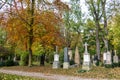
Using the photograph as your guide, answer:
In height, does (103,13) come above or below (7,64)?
above

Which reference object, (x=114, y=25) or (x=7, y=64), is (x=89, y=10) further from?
(x=7, y=64)

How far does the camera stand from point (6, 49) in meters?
48.6

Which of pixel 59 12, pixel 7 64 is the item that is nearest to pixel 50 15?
pixel 59 12

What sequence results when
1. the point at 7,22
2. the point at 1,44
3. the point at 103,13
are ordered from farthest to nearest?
the point at 1,44 < the point at 103,13 < the point at 7,22

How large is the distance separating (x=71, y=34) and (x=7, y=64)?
18120 millimetres

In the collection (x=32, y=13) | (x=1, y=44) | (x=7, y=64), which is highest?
(x=32, y=13)

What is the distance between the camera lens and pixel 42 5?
86.4ft

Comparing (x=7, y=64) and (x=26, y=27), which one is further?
(x=7, y=64)

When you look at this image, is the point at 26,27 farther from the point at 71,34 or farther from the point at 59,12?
the point at 71,34

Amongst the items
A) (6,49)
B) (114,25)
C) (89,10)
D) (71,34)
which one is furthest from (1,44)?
(114,25)

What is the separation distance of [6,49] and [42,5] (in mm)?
24754

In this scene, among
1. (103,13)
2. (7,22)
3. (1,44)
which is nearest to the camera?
(7,22)

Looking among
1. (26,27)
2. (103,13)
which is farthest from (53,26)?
(103,13)

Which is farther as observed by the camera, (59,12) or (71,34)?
(71,34)
